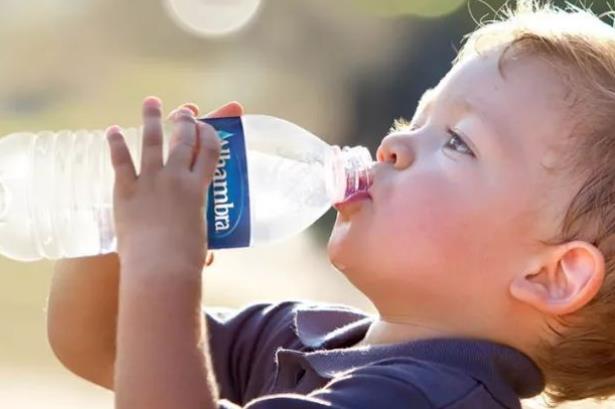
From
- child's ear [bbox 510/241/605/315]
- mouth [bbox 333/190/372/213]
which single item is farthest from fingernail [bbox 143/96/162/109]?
child's ear [bbox 510/241/605/315]

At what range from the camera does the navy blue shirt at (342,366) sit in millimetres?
1493

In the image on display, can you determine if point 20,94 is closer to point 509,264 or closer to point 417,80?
point 417,80

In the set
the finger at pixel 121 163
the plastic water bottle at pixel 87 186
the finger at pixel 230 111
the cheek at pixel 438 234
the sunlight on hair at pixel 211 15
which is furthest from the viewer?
the sunlight on hair at pixel 211 15

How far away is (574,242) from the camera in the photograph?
165 centimetres

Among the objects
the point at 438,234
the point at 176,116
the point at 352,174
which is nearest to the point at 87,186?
the point at 176,116

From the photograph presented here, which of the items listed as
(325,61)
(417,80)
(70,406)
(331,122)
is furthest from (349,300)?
(325,61)

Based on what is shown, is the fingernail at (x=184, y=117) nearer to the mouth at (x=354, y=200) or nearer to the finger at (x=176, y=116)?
the finger at (x=176, y=116)

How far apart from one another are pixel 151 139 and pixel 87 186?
14.2 inches

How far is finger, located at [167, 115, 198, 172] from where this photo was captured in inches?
63.1

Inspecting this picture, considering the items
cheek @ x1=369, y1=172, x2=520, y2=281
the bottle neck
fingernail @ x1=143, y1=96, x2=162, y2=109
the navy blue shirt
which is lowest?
the navy blue shirt

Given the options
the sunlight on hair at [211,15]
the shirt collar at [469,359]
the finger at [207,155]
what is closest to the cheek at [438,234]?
the shirt collar at [469,359]

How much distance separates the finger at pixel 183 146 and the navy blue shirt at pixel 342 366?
285 millimetres

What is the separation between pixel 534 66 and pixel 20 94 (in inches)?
171

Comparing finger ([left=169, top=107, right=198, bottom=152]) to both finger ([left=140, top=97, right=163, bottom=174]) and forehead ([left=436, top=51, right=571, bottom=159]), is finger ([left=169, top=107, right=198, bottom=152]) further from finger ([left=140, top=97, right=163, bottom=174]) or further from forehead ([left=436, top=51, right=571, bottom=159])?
forehead ([left=436, top=51, right=571, bottom=159])
